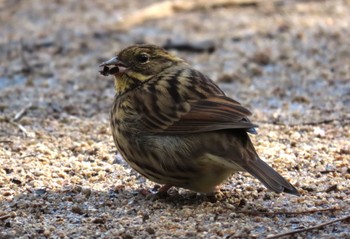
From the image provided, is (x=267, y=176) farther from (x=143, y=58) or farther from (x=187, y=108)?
(x=143, y=58)

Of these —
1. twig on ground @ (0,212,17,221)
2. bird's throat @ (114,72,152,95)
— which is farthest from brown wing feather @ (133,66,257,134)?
twig on ground @ (0,212,17,221)

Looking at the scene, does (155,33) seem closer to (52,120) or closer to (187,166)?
(52,120)

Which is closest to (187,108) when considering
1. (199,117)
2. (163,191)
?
(199,117)

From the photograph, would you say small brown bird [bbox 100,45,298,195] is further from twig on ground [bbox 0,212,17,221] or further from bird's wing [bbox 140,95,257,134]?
twig on ground [bbox 0,212,17,221]

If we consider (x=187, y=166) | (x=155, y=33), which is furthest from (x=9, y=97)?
(x=187, y=166)

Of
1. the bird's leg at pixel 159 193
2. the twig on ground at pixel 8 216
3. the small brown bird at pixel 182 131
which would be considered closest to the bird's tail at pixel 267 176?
the small brown bird at pixel 182 131
